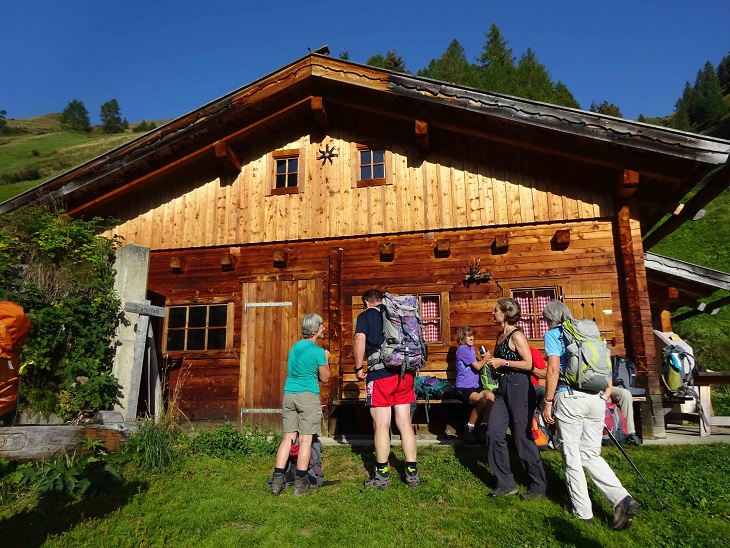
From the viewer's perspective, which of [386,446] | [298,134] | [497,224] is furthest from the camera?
[298,134]

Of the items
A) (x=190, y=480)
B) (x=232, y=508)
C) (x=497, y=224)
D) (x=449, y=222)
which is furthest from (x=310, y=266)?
(x=232, y=508)

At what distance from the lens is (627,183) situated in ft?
24.6

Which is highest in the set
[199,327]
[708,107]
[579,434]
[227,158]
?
[708,107]

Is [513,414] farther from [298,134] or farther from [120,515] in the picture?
[298,134]

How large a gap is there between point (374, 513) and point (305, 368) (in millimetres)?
1575

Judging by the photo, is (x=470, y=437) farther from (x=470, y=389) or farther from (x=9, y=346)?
(x=9, y=346)

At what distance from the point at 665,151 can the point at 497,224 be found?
2.72 metres

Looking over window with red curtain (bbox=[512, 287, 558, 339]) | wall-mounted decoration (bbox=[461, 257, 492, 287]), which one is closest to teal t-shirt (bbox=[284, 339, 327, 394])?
wall-mounted decoration (bbox=[461, 257, 492, 287])

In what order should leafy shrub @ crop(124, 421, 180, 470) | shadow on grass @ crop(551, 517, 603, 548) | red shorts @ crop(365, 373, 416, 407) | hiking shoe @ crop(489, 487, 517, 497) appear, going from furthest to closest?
leafy shrub @ crop(124, 421, 180, 470), red shorts @ crop(365, 373, 416, 407), hiking shoe @ crop(489, 487, 517, 497), shadow on grass @ crop(551, 517, 603, 548)

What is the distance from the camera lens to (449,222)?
8.67 m

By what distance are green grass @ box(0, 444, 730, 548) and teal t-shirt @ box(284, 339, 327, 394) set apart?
1.09m

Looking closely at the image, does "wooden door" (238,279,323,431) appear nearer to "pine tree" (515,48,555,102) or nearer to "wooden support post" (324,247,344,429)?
"wooden support post" (324,247,344,429)

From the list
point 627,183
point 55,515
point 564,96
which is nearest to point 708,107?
point 564,96

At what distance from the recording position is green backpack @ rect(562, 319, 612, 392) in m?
3.96
